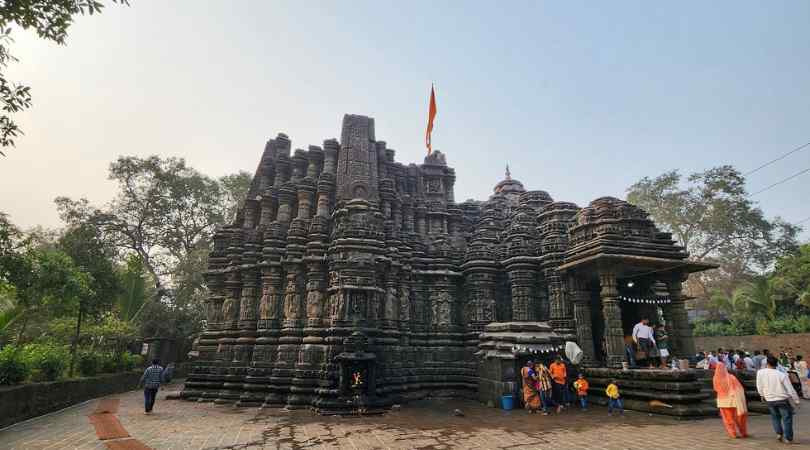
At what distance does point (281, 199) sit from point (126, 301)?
1201cm

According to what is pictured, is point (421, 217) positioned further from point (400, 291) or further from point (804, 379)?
point (804, 379)

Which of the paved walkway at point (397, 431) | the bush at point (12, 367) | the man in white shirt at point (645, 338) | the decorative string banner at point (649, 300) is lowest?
the paved walkway at point (397, 431)

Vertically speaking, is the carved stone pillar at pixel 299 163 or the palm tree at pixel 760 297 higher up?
the carved stone pillar at pixel 299 163

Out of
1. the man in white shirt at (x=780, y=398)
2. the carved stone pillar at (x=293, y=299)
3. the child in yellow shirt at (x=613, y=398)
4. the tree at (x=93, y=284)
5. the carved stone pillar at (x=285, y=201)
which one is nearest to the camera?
the man in white shirt at (x=780, y=398)

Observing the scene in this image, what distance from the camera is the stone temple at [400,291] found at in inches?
488

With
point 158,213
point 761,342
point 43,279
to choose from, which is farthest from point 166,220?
point 761,342

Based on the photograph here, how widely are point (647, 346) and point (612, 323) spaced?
1.28 m

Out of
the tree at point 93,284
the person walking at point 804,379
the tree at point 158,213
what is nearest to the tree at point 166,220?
the tree at point 158,213

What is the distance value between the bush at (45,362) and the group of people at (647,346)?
671 inches

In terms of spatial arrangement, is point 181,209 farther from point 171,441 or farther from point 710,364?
point 710,364

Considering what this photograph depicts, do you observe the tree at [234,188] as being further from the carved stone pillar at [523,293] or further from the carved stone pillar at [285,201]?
the carved stone pillar at [523,293]

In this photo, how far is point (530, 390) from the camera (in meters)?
11.6

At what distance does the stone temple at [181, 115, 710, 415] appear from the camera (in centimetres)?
1239

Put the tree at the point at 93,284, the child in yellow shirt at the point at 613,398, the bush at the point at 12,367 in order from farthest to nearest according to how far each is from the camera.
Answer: the tree at the point at 93,284, the child in yellow shirt at the point at 613,398, the bush at the point at 12,367
